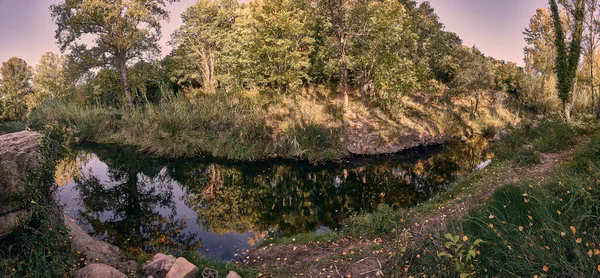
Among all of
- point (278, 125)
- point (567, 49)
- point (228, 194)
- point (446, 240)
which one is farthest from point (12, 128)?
point (567, 49)

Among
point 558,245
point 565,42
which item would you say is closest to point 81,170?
point 558,245

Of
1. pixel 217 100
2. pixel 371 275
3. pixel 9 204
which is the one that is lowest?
pixel 371 275

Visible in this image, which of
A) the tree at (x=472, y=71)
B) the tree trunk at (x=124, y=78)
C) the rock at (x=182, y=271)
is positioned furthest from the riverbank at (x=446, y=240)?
the tree trunk at (x=124, y=78)

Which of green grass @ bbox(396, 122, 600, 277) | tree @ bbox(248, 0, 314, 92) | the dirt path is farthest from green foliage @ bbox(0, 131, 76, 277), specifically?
tree @ bbox(248, 0, 314, 92)

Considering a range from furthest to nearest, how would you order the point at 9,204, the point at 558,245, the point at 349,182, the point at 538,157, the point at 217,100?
the point at 217,100, the point at 349,182, the point at 538,157, the point at 9,204, the point at 558,245

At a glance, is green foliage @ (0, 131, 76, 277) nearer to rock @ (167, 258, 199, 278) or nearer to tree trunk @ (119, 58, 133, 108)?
rock @ (167, 258, 199, 278)

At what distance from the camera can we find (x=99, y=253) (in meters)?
5.95

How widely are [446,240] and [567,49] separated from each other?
15.7 metres

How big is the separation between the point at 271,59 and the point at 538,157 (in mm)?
15771

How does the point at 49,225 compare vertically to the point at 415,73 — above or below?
below

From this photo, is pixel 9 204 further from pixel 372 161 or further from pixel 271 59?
pixel 271 59

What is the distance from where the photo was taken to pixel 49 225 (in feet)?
13.8

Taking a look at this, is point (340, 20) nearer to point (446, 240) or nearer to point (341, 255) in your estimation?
point (341, 255)

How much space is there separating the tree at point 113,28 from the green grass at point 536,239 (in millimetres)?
23892
